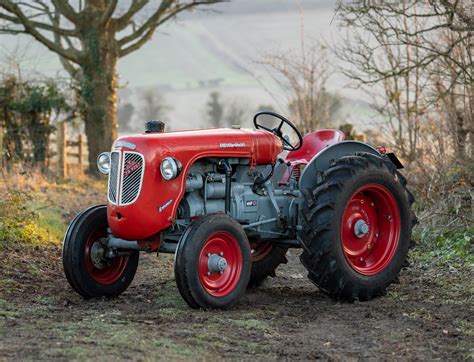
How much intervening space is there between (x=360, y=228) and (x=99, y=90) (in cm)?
1376

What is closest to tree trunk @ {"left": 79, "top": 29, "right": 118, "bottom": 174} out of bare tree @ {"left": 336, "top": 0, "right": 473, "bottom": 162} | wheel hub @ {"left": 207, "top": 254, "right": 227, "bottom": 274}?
bare tree @ {"left": 336, "top": 0, "right": 473, "bottom": 162}

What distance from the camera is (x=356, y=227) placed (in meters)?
7.62

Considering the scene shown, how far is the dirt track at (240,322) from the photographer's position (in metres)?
5.39

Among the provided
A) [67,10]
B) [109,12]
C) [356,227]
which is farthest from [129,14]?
[356,227]

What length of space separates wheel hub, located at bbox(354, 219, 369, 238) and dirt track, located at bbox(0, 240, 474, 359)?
0.59 m

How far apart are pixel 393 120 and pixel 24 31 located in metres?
9.18

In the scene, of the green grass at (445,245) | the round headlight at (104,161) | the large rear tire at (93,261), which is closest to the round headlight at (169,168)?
the round headlight at (104,161)

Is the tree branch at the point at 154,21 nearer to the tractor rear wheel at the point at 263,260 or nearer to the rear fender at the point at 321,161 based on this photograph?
the tractor rear wheel at the point at 263,260

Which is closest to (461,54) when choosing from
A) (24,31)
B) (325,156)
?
(325,156)

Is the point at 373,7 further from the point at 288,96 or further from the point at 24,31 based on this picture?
the point at 24,31

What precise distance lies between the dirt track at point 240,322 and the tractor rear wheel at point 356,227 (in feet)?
0.71

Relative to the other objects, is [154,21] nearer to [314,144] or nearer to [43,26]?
[43,26]

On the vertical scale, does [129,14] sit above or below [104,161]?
above

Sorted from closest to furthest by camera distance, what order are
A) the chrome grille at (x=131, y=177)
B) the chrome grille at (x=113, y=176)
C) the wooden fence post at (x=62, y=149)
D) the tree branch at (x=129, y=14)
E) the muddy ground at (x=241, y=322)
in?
the muddy ground at (x=241, y=322) < the chrome grille at (x=131, y=177) < the chrome grille at (x=113, y=176) < the wooden fence post at (x=62, y=149) < the tree branch at (x=129, y=14)
